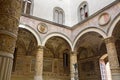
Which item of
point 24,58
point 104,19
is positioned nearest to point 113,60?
point 104,19

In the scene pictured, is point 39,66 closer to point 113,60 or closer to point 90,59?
point 113,60

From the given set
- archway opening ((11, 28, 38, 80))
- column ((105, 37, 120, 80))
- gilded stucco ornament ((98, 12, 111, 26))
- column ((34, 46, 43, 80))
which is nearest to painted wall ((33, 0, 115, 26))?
gilded stucco ornament ((98, 12, 111, 26))

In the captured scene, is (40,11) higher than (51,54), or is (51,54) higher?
(40,11)

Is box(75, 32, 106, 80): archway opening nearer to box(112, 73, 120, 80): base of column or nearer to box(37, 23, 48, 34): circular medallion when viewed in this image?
box(37, 23, 48, 34): circular medallion

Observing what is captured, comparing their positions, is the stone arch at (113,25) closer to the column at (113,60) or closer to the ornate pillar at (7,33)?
the column at (113,60)

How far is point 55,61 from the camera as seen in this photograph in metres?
14.3

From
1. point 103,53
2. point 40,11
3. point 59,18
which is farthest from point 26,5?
point 103,53

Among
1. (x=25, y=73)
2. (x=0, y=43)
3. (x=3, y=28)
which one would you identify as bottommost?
(x=25, y=73)

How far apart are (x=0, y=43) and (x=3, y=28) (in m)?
0.28

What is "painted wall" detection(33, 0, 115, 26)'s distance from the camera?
39.2 feet

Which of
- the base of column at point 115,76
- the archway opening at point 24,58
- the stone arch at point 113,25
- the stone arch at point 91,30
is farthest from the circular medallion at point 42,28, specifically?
the base of column at point 115,76

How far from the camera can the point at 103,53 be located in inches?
522

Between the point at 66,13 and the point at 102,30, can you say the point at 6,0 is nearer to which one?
the point at 102,30

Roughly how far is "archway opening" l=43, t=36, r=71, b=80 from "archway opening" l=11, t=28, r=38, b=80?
1457 mm
